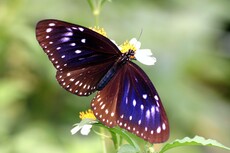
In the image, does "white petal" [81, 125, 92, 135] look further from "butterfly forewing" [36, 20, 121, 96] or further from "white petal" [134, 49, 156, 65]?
"white petal" [134, 49, 156, 65]

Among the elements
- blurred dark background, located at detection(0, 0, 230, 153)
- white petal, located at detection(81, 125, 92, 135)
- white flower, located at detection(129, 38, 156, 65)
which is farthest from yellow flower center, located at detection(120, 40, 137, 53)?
blurred dark background, located at detection(0, 0, 230, 153)

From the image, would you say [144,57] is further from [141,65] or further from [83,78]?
[141,65]

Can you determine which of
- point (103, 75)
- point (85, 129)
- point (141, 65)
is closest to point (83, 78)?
point (103, 75)

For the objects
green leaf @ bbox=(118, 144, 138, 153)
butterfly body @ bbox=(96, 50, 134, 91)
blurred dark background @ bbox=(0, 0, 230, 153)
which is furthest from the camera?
blurred dark background @ bbox=(0, 0, 230, 153)

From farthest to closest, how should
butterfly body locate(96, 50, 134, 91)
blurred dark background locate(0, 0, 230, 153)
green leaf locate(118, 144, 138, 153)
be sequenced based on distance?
blurred dark background locate(0, 0, 230, 153) < butterfly body locate(96, 50, 134, 91) < green leaf locate(118, 144, 138, 153)

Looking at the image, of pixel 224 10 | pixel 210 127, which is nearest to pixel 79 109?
pixel 210 127

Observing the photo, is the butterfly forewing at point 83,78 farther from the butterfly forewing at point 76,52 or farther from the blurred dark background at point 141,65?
the blurred dark background at point 141,65

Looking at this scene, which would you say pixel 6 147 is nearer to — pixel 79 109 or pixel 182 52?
pixel 79 109
